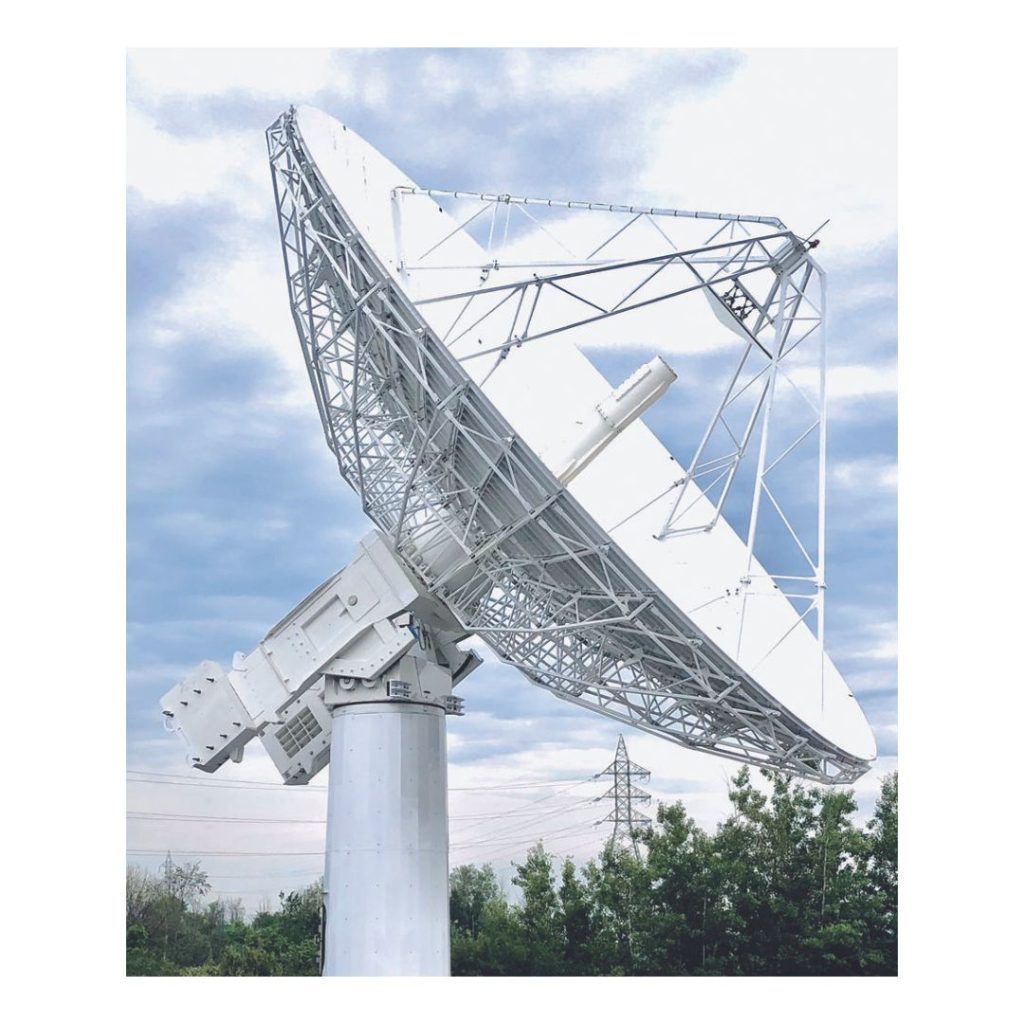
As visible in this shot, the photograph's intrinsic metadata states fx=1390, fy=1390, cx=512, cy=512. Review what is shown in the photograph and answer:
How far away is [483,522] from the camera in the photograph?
1478 centimetres

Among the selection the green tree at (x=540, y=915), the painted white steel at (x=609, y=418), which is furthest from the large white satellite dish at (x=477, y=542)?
the green tree at (x=540, y=915)

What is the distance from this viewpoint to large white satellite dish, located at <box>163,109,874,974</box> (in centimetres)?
1342

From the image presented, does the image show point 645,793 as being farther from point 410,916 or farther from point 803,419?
point 410,916

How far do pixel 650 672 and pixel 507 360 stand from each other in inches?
150

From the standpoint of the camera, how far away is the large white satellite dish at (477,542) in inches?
528

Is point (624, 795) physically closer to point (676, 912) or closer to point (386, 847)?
point (676, 912)

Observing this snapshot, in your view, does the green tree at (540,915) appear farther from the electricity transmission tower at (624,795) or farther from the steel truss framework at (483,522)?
the steel truss framework at (483,522)

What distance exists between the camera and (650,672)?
49.8 ft

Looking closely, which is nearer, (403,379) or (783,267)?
(783,267)

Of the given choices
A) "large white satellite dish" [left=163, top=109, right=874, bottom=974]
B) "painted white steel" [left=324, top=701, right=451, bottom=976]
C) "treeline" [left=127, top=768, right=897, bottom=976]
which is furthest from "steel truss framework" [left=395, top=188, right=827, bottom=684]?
"treeline" [left=127, top=768, right=897, bottom=976]

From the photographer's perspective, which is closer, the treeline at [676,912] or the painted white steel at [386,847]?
the painted white steel at [386,847]

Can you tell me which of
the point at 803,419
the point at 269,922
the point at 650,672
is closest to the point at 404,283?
the point at 650,672

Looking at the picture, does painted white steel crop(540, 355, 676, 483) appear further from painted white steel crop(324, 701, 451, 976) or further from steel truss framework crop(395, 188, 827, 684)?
painted white steel crop(324, 701, 451, 976)

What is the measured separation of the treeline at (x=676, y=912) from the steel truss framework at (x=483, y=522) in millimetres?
8702
